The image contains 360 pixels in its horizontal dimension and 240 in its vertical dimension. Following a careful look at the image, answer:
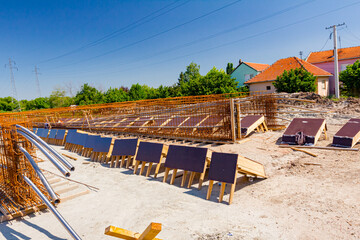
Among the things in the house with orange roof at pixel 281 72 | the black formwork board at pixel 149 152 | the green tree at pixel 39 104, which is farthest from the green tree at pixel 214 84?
the green tree at pixel 39 104

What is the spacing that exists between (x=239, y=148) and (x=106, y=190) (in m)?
4.91

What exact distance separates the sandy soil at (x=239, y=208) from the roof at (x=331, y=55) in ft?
114

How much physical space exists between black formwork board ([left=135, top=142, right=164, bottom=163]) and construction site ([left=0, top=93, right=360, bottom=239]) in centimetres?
3

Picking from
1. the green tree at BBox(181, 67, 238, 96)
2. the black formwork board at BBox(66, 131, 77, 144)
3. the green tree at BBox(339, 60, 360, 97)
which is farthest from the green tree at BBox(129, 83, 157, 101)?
the black formwork board at BBox(66, 131, 77, 144)

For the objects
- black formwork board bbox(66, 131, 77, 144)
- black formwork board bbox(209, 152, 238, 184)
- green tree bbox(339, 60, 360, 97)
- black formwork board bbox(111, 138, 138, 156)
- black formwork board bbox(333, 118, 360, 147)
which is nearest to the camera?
black formwork board bbox(209, 152, 238, 184)

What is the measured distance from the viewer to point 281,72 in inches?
1272

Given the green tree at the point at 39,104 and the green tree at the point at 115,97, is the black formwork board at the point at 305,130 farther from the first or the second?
the green tree at the point at 39,104

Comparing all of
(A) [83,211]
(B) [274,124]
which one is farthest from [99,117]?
(A) [83,211]

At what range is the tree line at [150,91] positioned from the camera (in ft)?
102

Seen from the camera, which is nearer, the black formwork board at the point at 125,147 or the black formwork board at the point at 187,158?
the black formwork board at the point at 187,158

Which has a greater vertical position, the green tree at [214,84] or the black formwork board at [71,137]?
the green tree at [214,84]

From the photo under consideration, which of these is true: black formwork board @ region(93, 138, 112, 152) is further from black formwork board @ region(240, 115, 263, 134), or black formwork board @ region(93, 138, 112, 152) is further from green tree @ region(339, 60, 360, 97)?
green tree @ region(339, 60, 360, 97)

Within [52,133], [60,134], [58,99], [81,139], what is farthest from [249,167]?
[58,99]

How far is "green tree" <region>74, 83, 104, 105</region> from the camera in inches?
1746
